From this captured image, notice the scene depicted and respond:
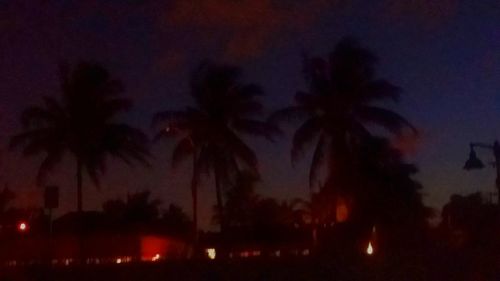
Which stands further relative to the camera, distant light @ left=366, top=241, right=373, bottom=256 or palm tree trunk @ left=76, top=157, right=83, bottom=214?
palm tree trunk @ left=76, top=157, right=83, bottom=214

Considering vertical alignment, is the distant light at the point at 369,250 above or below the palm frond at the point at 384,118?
below

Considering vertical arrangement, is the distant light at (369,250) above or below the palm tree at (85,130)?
below

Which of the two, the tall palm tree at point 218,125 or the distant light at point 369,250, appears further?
the tall palm tree at point 218,125

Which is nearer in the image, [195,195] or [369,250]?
[369,250]

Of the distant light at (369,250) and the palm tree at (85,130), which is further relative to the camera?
the palm tree at (85,130)

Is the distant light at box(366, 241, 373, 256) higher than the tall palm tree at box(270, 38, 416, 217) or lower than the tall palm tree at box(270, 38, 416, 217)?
lower

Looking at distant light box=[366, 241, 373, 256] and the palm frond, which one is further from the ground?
the palm frond

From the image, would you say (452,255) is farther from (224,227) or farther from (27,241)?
(224,227)

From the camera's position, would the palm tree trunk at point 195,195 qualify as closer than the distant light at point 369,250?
No

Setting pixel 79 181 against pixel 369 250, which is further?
pixel 79 181

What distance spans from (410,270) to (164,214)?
37.4m

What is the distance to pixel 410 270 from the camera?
2534 centimetres

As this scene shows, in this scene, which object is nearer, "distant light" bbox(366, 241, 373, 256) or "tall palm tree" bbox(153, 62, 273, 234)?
"distant light" bbox(366, 241, 373, 256)

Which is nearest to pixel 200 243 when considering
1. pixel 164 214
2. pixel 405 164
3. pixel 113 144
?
pixel 113 144
